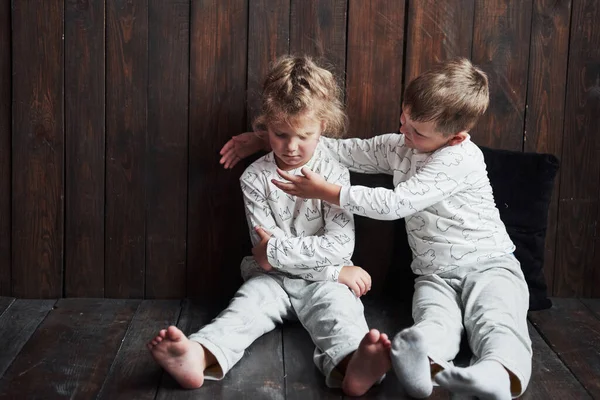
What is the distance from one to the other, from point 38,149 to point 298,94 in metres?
0.86

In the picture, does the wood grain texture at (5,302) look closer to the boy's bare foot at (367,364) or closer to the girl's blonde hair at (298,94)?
the girl's blonde hair at (298,94)

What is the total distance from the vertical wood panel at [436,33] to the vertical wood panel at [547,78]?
21cm

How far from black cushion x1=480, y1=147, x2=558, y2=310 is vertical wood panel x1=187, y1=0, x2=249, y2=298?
2.63ft

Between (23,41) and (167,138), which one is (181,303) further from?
(23,41)

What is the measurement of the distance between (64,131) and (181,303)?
0.65 meters

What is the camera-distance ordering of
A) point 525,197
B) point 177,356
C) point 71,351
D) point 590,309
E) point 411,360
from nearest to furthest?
point 411,360 < point 177,356 < point 71,351 < point 525,197 < point 590,309

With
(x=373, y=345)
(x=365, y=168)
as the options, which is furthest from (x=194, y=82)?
(x=373, y=345)

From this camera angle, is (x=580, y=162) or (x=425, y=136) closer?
(x=425, y=136)

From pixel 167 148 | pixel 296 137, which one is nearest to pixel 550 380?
pixel 296 137

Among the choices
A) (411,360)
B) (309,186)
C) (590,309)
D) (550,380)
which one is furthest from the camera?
(590,309)

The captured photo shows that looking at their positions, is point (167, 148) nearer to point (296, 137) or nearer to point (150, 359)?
point (296, 137)

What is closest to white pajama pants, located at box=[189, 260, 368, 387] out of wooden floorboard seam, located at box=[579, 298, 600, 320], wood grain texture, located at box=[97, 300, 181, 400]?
wood grain texture, located at box=[97, 300, 181, 400]

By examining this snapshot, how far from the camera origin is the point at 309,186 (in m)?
2.27

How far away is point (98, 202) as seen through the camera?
256 cm
